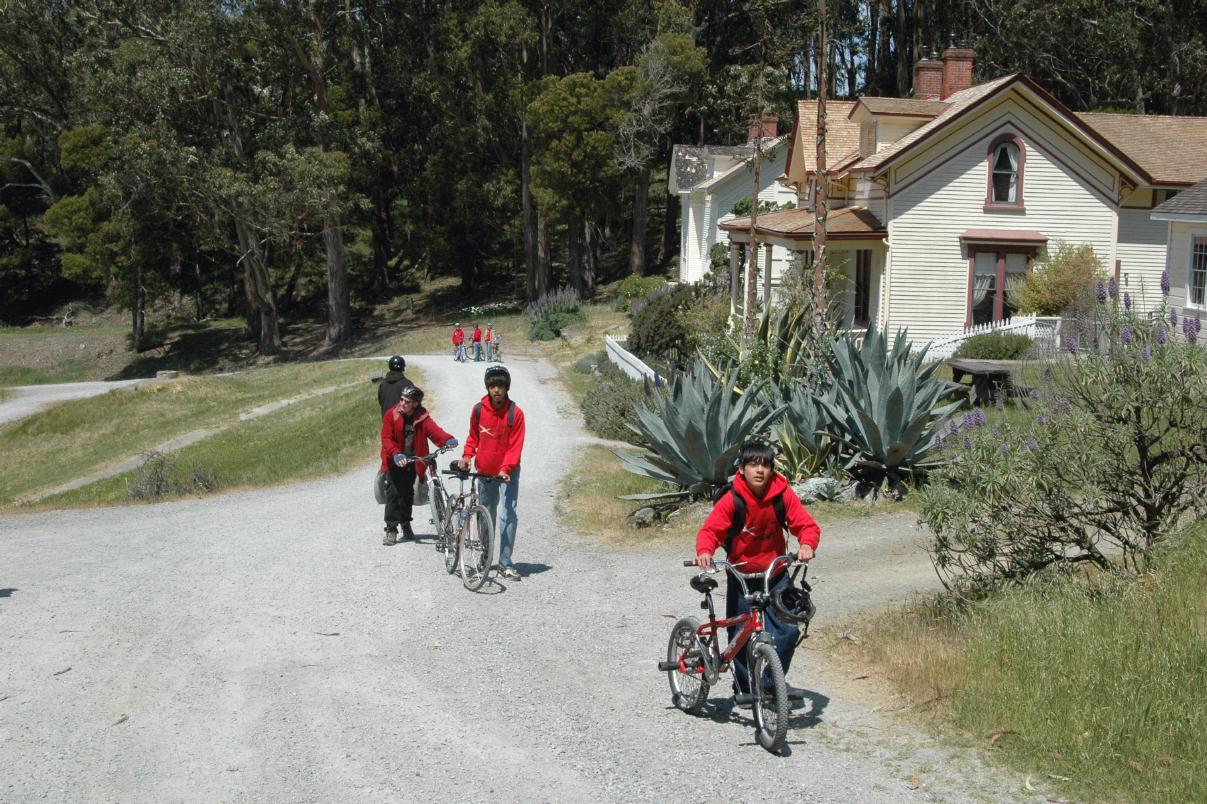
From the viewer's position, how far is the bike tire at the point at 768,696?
6324 millimetres

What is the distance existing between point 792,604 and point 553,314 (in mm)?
39964

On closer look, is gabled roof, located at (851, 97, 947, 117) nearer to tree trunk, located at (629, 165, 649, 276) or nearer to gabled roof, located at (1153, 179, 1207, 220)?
gabled roof, located at (1153, 179, 1207, 220)

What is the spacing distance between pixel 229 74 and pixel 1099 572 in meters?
45.0

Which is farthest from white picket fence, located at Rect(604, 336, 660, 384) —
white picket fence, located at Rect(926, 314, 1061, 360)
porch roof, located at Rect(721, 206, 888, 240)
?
white picket fence, located at Rect(926, 314, 1061, 360)

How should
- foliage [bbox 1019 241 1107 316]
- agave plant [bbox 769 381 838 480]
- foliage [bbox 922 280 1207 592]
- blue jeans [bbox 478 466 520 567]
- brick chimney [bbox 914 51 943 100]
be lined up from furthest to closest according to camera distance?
brick chimney [bbox 914 51 943 100], foliage [bbox 1019 241 1107 316], agave plant [bbox 769 381 838 480], blue jeans [bbox 478 466 520 567], foliage [bbox 922 280 1207 592]

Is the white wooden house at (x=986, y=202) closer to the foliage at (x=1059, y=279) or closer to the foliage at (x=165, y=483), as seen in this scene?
the foliage at (x=1059, y=279)

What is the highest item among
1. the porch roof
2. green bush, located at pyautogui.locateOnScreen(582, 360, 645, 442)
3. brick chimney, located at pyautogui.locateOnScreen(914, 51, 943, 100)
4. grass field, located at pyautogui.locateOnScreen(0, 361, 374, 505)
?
brick chimney, located at pyautogui.locateOnScreen(914, 51, 943, 100)

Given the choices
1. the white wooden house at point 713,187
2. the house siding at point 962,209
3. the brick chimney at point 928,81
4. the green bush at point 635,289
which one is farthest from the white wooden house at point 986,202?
the green bush at point 635,289

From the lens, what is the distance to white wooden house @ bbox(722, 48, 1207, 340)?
29250mm

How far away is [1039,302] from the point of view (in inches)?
1120

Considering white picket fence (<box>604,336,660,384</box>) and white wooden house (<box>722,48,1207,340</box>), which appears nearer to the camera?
white picket fence (<box>604,336,660,384</box>)

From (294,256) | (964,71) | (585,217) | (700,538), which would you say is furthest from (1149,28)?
(700,538)

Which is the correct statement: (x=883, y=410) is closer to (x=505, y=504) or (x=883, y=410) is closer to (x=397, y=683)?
(x=505, y=504)

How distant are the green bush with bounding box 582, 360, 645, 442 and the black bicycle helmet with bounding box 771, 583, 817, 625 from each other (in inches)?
535
